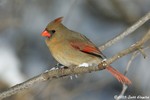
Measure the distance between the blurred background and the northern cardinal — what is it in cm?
94

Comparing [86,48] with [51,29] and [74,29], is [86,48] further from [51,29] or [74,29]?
[74,29]

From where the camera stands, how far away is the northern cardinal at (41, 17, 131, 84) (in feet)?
15.9

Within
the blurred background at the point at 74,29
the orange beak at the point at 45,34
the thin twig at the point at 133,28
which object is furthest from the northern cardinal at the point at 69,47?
the blurred background at the point at 74,29

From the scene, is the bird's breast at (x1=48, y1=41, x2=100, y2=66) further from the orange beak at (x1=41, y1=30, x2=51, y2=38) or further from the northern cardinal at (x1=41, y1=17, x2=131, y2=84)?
the orange beak at (x1=41, y1=30, x2=51, y2=38)

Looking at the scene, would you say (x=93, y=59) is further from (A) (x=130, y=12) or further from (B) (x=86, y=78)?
(A) (x=130, y=12)

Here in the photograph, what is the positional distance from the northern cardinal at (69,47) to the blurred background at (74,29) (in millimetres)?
944

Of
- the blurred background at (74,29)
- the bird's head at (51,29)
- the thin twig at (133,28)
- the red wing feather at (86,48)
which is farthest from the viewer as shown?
the blurred background at (74,29)

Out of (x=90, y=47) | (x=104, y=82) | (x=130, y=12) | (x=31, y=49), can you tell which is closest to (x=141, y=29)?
(x=130, y=12)

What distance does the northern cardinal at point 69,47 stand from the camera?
4840 mm

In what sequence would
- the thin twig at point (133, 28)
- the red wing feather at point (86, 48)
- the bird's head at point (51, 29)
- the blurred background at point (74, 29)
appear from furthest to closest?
the blurred background at point (74, 29)
the bird's head at point (51, 29)
the red wing feather at point (86, 48)
the thin twig at point (133, 28)

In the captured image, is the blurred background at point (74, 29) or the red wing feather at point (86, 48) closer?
the red wing feather at point (86, 48)

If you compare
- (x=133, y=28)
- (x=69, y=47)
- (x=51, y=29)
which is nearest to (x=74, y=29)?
(x=51, y=29)

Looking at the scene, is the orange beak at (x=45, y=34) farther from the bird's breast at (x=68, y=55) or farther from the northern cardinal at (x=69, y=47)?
the bird's breast at (x=68, y=55)

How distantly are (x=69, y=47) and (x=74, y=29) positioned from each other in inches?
103
